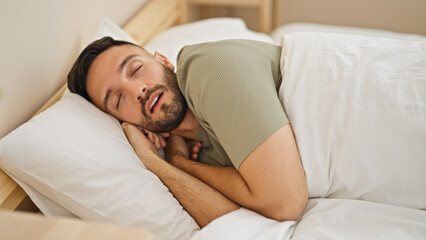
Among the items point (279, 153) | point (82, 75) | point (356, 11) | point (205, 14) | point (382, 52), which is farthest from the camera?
point (205, 14)

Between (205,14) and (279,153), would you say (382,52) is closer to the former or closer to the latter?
(279,153)

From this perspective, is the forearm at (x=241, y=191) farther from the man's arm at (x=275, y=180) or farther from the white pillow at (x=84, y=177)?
the white pillow at (x=84, y=177)

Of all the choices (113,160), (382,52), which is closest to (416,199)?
(382,52)

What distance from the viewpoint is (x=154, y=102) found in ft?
4.09

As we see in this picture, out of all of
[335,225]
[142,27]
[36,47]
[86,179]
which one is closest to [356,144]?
[335,225]

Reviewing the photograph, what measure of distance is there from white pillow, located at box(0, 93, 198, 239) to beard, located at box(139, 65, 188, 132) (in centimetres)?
20

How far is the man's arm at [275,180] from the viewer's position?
99cm

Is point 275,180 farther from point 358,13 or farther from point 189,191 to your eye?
point 358,13

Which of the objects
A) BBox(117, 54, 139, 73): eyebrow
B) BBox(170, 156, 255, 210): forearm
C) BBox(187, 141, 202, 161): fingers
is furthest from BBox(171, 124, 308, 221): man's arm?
BBox(117, 54, 139, 73): eyebrow

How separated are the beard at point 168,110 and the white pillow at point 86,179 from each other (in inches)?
7.8

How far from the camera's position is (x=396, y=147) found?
3.29ft

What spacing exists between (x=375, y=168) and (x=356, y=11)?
142 centimetres

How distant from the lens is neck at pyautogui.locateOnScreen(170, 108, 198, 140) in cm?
132

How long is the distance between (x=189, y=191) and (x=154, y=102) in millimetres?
298
